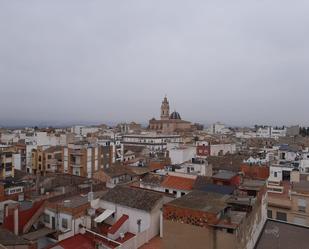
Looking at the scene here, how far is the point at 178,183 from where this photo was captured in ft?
92.2

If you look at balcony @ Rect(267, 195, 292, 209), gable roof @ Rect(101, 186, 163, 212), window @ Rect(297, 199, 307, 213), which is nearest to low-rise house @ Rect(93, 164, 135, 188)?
gable roof @ Rect(101, 186, 163, 212)

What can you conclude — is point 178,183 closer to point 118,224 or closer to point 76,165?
point 118,224

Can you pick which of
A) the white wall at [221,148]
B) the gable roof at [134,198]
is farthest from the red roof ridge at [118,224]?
the white wall at [221,148]

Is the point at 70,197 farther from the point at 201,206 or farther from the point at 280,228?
the point at 280,228

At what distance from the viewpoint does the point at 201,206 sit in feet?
48.6

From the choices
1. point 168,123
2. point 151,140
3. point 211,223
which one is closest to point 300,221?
point 211,223

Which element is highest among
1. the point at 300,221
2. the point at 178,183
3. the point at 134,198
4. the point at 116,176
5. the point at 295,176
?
the point at 295,176

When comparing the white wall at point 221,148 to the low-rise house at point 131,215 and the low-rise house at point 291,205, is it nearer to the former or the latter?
the low-rise house at point 291,205

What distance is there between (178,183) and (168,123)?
9371cm

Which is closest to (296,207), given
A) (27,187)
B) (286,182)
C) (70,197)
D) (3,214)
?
(286,182)

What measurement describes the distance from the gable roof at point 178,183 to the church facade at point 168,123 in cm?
8506

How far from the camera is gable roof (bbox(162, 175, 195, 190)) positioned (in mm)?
27369

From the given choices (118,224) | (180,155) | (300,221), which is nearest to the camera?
(118,224)

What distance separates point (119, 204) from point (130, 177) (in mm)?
14982
